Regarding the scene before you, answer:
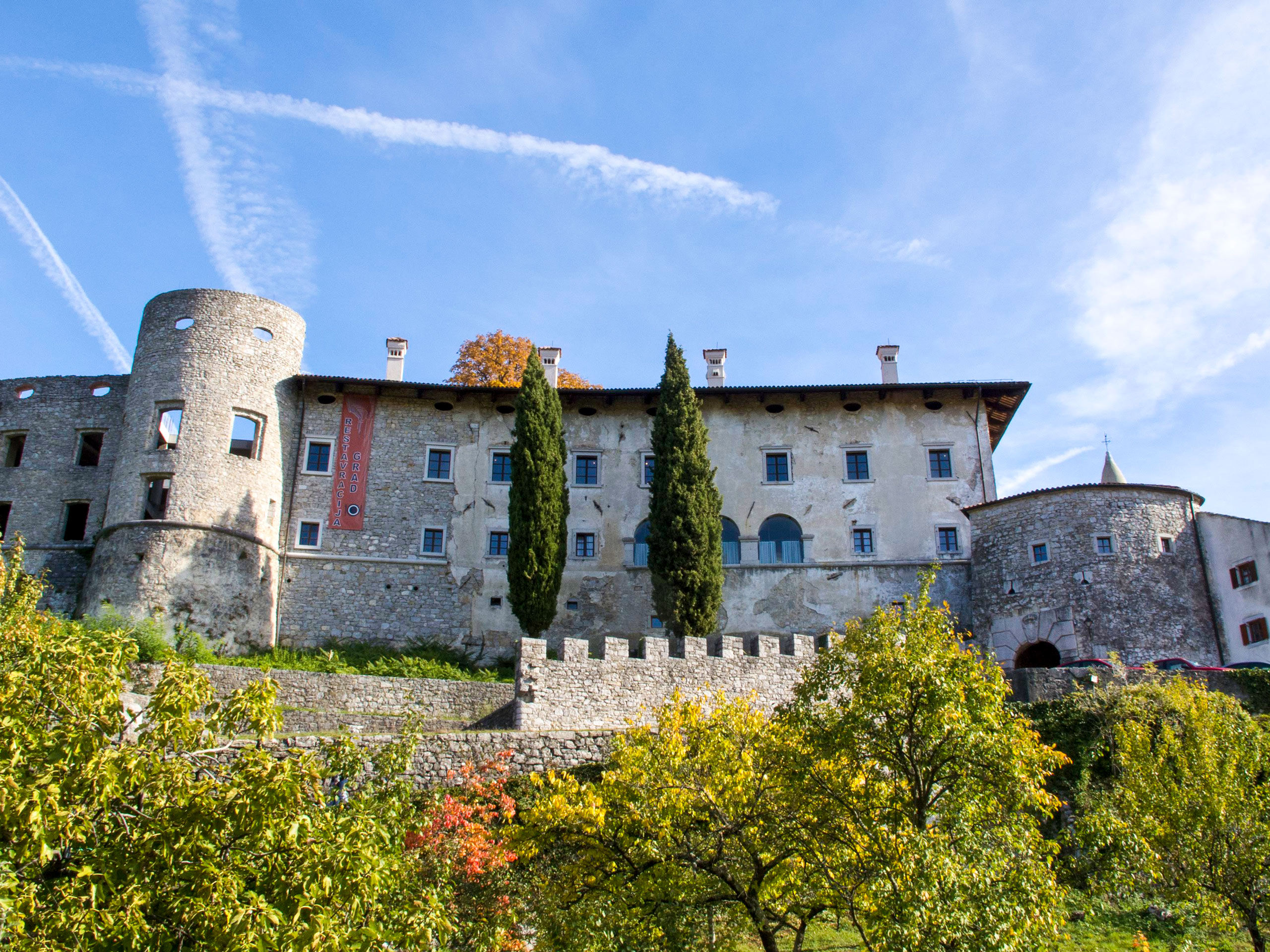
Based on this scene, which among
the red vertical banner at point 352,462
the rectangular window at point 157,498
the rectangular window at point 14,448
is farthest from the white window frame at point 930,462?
the rectangular window at point 14,448

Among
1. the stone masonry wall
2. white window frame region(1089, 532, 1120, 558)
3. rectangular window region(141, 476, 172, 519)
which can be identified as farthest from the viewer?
rectangular window region(141, 476, 172, 519)

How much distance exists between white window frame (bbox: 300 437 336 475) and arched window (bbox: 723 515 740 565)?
1284 centimetres

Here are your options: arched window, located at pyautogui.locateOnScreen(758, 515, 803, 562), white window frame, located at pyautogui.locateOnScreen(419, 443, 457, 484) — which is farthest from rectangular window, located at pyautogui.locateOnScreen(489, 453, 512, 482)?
arched window, located at pyautogui.locateOnScreen(758, 515, 803, 562)

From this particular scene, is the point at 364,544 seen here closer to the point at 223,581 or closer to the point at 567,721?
the point at 223,581

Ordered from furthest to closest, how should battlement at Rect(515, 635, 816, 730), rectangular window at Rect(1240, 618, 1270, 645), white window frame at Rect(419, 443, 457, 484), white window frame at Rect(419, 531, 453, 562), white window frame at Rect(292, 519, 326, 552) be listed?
white window frame at Rect(419, 443, 457, 484) < white window frame at Rect(419, 531, 453, 562) < white window frame at Rect(292, 519, 326, 552) < rectangular window at Rect(1240, 618, 1270, 645) < battlement at Rect(515, 635, 816, 730)

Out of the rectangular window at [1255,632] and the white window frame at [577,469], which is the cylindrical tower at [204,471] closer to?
the white window frame at [577,469]

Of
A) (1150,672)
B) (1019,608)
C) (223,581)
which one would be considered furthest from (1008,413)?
(223,581)

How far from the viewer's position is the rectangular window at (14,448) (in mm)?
33844

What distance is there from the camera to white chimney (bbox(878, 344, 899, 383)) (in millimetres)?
36375

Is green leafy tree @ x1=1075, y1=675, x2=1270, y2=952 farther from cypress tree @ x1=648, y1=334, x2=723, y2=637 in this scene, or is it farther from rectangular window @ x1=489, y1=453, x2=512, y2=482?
rectangular window @ x1=489, y1=453, x2=512, y2=482

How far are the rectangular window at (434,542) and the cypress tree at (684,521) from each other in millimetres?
6864

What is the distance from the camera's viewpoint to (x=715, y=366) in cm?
3688

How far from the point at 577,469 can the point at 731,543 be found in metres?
5.66

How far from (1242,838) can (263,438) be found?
27560 millimetres
